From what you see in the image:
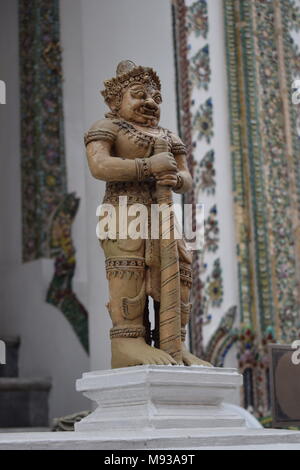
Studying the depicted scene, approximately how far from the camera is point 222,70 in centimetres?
492

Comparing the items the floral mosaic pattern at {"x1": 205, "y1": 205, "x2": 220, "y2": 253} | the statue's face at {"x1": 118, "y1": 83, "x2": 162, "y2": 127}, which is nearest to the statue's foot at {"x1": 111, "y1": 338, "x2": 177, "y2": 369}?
the statue's face at {"x1": 118, "y1": 83, "x2": 162, "y2": 127}

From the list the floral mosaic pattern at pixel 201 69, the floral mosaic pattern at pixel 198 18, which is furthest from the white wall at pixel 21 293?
the floral mosaic pattern at pixel 198 18

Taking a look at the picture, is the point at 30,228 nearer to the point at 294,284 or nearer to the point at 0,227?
the point at 0,227

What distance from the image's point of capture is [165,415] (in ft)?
8.69

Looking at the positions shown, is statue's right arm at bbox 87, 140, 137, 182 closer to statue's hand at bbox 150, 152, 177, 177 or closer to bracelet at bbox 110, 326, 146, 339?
statue's hand at bbox 150, 152, 177, 177

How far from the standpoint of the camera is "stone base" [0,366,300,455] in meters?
2.39

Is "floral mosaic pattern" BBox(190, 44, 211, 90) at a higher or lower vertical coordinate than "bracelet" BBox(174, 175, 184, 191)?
higher

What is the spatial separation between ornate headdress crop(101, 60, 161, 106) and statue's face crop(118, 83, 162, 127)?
0.02 m

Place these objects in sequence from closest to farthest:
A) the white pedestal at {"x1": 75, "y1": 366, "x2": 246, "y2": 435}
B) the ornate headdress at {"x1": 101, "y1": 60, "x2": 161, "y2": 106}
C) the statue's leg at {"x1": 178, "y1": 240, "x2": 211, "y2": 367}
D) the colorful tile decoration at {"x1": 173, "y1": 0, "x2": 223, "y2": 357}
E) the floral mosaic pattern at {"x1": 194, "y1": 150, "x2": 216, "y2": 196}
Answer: the white pedestal at {"x1": 75, "y1": 366, "x2": 246, "y2": 435}
the statue's leg at {"x1": 178, "y1": 240, "x2": 211, "y2": 367}
the ornate headdress at {"x1": 101, "y1": 60, "x2": 161, "y2": 106}
the colorful tile decoration at {"x1": 173, "y1": 0, "x2": 223, "y2": 357}
the floral mosaic pattern at {"x1": 194, "y1": 150, "x2": 216, "y2": 196}

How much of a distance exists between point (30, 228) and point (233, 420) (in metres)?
3.23

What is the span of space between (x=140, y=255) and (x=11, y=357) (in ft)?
9.64

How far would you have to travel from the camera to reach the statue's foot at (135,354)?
9.02 ft

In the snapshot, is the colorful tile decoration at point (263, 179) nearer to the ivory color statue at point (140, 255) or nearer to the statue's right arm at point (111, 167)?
the ivory color statue at point (140, 255)
